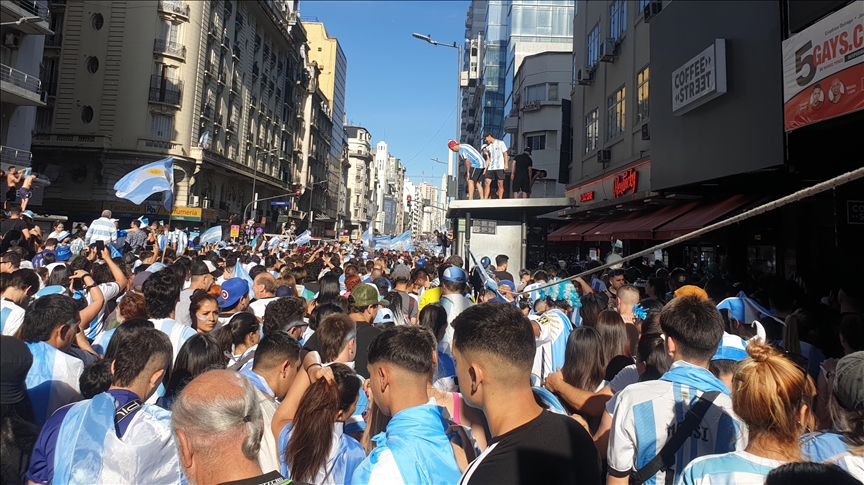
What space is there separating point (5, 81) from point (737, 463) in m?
27.8

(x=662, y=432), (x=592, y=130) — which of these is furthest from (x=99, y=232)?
(x=592, y=130)

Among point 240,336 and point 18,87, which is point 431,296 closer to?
point 240,336

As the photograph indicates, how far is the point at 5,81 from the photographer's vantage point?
21.7 m

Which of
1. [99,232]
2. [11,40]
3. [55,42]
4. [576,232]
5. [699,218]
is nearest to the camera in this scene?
[99,232]

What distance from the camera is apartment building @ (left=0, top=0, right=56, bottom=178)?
21.8 metres

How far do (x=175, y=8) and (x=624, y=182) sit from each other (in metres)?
31.8

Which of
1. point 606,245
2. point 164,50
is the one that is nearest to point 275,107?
point 164,50

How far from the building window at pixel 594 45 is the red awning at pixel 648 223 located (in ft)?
39.2

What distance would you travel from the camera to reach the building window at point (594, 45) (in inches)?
925

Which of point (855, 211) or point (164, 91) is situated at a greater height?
point (164, 91)

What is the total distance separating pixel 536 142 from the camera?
3794 cm

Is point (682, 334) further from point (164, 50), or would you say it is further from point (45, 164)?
point (45, 164)

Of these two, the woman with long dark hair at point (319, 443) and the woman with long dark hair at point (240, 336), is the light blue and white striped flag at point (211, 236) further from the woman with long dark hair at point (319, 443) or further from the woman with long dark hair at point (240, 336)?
the woman with long dark hair at point (319, 443)

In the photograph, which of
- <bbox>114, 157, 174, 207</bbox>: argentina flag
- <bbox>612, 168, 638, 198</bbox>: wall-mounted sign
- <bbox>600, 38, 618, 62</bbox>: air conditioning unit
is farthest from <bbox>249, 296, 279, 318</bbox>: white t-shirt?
<bbox>600, 38, 618, 62</bbox>: air conditioning unit
